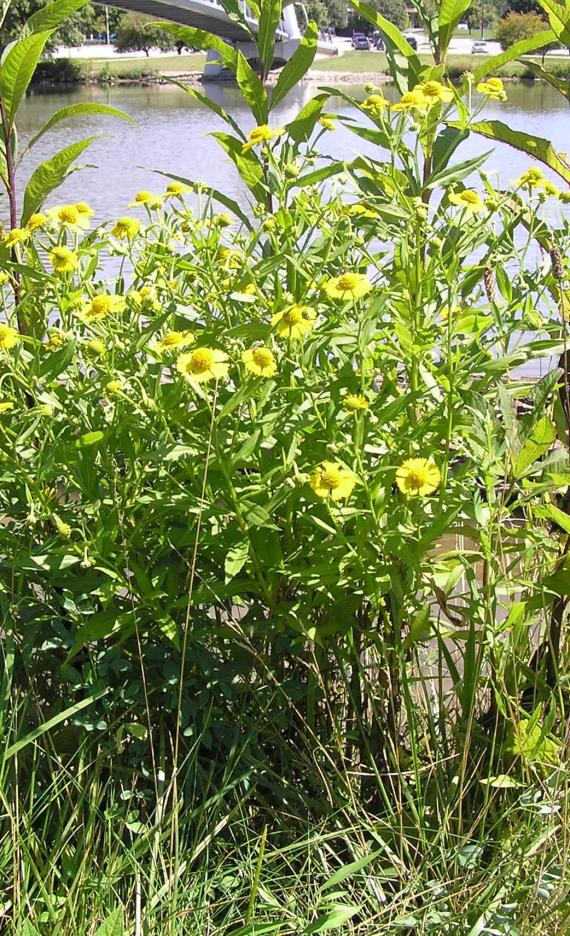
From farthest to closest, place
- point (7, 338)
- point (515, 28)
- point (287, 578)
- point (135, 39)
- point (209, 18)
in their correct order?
point (135, 39) < point (515, 28) < point (209, 18) < point (287, 578) < point (7, 338)

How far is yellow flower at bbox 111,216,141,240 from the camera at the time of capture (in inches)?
61.3

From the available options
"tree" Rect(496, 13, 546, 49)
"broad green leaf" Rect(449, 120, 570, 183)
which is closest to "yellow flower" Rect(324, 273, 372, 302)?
"broad green leaf" Rect(449, 120, 570, 183)

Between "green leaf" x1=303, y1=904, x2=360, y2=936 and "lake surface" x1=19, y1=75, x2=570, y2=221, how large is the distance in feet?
3.62

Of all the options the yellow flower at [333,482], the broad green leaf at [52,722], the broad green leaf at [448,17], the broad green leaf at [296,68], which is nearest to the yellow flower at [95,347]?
the yellow flower at [333,482]

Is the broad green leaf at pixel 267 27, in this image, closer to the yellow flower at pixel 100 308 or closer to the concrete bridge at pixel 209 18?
the yellow flower at pixel 100 308

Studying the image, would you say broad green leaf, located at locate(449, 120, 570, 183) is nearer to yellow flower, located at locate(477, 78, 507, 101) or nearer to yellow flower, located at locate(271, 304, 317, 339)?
yellow flower, located at locate(477, 78, 507, 101)

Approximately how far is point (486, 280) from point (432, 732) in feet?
2.60

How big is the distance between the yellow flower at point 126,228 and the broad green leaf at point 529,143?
0.55m

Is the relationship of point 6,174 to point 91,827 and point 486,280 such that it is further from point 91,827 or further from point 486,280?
point 91,827

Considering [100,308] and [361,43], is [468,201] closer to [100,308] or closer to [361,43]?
[100,308]

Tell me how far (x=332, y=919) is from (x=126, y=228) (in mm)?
1040

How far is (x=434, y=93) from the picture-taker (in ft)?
5.10

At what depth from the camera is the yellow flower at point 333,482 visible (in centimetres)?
126

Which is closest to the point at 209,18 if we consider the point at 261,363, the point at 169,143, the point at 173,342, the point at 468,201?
the point at 169,143
